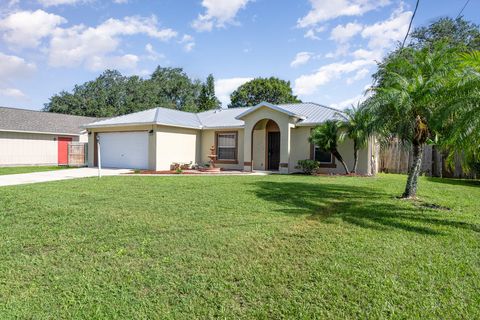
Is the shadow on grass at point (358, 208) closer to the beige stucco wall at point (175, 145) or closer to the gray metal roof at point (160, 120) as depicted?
the beige stucco wall at point (175, 145)

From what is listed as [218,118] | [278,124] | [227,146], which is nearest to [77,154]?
[218,118]

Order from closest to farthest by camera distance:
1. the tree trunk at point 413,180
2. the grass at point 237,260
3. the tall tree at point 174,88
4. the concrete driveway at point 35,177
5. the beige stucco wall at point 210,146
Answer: the grass at point 237,260 < the tree trunk at point 413,180 < the concrete driveway at point 35,177 < the beige stucco wall at point 210,146 < the tall tree at point 174,88

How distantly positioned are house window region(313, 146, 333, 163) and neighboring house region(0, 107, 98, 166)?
59.6ft

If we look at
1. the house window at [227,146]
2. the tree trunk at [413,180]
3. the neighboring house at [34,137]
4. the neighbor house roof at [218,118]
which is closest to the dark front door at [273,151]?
the neighbor house roof at [218,118]

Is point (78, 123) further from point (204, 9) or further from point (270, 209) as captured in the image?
point (270, 209)

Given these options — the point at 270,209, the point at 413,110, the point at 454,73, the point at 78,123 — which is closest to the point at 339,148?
the point at 413,110

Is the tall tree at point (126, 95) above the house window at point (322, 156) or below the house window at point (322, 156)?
above

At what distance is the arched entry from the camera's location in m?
20.7

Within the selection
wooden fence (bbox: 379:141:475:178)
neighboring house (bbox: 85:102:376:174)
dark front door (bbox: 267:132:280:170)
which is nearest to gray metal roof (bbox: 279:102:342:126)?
neighboring house (bbox: 85:102:376:174)

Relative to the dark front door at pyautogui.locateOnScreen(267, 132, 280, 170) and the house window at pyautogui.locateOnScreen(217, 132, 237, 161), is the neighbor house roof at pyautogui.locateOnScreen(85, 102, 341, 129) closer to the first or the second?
the house window at pyautogui.locateOnScreen(217, 132, 237, 161)

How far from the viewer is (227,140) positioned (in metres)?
21.9

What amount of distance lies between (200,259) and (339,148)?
14.9m

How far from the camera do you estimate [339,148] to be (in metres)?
18.2

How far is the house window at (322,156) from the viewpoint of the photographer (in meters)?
18.6
